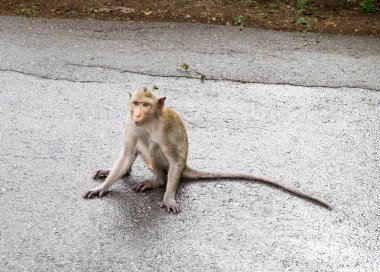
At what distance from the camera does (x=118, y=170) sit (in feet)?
16.1

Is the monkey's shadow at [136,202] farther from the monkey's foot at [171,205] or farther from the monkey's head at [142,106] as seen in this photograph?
the monkey's head at [142,106]

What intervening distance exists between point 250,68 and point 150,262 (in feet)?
12.9

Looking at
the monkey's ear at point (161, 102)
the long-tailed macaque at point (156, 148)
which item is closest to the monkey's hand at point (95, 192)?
the long-tailed macaque at point (156, 148)

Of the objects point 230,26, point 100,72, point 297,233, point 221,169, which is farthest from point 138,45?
point 297,233

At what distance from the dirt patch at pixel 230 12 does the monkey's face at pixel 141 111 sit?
475cm

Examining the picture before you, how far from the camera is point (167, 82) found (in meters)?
7.17

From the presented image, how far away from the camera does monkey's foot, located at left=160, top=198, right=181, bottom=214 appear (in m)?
4.75

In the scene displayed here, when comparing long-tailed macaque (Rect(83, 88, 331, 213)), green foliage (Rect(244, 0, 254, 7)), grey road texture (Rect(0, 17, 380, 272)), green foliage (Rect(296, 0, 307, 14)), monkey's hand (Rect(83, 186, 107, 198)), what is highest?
long-tailed macaque (Rect(83, 88, 331, 213))

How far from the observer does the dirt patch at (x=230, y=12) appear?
904cm

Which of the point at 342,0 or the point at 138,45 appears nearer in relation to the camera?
the point at 138,45

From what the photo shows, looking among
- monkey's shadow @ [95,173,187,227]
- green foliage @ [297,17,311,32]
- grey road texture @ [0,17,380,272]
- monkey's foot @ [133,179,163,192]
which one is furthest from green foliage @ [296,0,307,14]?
monkey's foot @ [133,179,163,192]

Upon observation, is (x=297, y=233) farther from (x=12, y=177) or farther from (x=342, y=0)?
(x=342, y=0)

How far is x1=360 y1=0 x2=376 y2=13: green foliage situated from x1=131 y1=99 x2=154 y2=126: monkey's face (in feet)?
19.5

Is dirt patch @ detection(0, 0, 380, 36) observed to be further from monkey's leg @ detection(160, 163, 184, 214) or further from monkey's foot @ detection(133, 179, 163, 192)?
monkey's leg @ detection(160, 163, 184, 214)
